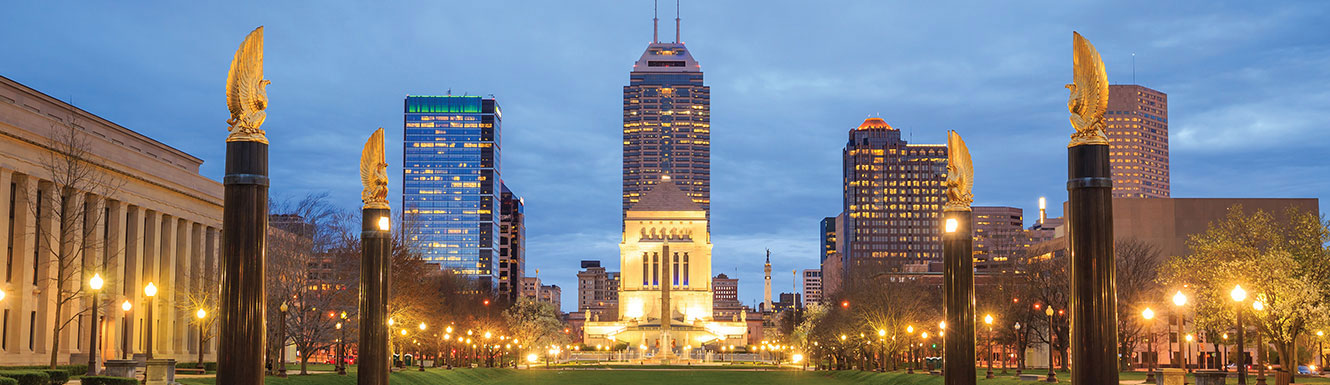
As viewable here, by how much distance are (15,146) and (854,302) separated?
6340cm

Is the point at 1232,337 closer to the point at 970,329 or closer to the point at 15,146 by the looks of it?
the point at 970,329

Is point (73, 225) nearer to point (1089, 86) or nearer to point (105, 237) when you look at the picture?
point (105, 237)

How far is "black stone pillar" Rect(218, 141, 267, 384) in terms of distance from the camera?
90.0 ft

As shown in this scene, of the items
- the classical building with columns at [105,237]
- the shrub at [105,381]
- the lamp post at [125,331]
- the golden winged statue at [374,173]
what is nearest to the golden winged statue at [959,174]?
the golden winged statue at [374,173]

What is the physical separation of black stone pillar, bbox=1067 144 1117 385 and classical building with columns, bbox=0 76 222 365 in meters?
46.9

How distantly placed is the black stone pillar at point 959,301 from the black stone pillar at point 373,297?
Result: 1768 centimetres

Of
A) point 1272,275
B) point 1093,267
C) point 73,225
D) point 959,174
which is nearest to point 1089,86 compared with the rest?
point 1093,267

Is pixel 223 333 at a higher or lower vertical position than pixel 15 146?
lower

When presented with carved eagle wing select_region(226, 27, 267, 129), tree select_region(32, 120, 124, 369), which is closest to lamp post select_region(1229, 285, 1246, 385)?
carved eagle wing select_region(226, 27, 267, 129)

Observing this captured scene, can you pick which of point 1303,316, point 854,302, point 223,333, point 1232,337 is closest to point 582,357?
point 854,302

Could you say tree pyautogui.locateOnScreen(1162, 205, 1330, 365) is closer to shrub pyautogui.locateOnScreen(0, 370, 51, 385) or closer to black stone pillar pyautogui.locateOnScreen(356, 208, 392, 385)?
black stone pillar pyautogui.locateOnScreen(356, 208, 392, 385)

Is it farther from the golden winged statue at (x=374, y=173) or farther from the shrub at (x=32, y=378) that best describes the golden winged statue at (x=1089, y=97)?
the shrub at (x=32, y=378)

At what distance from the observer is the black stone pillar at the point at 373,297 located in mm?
40162

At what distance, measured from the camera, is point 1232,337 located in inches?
3615
